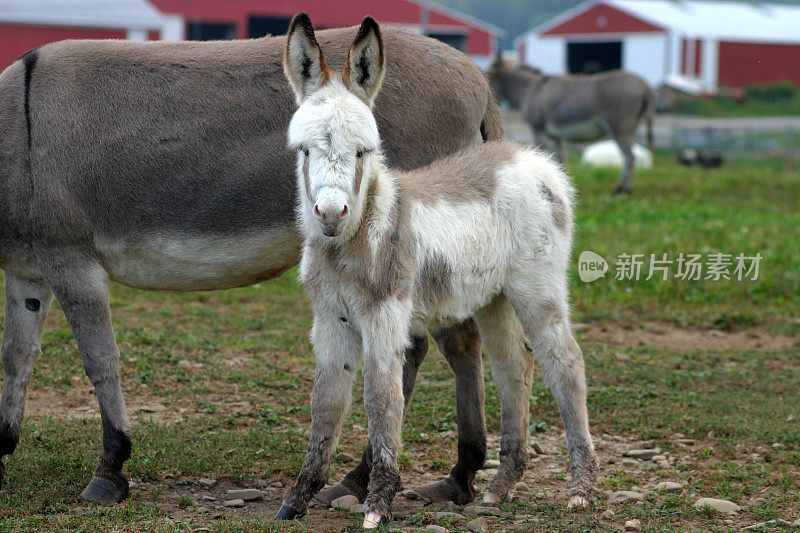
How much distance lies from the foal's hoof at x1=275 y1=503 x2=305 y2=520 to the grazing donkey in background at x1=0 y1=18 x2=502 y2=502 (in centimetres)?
56

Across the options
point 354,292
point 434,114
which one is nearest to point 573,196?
point 434,114

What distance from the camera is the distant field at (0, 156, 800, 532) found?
4348 millimetres

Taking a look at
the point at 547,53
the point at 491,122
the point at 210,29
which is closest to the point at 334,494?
the point at 491,122

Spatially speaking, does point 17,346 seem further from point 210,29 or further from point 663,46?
point 663,46

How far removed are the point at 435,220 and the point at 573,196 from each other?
3.10ft

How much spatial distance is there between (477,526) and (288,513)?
0.83 meters

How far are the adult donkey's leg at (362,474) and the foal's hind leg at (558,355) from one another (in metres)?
0.59

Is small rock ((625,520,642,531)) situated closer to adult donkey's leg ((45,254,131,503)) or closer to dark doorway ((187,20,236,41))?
adult donkey's leg ((45,254,131,503))

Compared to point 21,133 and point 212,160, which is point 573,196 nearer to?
point 212,160

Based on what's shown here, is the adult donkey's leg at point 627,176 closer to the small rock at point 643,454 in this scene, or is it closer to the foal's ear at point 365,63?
the small rock at point 643,454

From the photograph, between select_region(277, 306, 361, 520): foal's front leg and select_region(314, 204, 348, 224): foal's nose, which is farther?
select_region(277, 306, 361, 520): foal's front leg

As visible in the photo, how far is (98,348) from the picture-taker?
15.0ft

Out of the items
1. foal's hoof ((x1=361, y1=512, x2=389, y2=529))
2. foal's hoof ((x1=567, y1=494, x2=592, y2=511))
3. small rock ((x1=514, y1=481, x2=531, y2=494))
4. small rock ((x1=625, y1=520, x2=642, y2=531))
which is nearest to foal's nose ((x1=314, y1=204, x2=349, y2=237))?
foal's hoof ((x1=361, y1=512, x2=389, y2=529))

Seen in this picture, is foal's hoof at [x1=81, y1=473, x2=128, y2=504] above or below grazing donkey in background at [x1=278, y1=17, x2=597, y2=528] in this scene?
below
